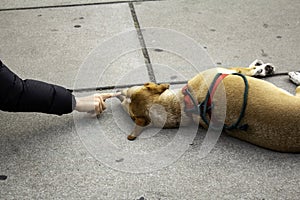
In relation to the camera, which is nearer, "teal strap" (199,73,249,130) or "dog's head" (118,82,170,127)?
"teal strap" (199,73,249,130)

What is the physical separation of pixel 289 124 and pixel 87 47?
200 centimetres

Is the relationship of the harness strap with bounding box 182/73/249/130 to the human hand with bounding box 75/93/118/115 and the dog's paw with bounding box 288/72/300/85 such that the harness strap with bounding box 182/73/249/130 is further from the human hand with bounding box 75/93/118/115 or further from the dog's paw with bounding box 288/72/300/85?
the dog's paw with bounding box 288/72/300/85

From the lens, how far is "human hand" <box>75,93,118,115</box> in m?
2.87

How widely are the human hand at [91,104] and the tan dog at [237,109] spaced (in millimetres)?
187

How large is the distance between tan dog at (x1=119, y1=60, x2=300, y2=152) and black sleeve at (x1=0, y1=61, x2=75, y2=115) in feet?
1.44

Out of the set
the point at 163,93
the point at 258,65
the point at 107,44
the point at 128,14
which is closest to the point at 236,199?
the point at 163,93

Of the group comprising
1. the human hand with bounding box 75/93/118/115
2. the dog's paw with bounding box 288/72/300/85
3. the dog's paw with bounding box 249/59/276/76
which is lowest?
the human hand with bounding box 75/93/118/115

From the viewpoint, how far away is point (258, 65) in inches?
131

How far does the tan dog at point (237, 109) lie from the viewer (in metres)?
2.46

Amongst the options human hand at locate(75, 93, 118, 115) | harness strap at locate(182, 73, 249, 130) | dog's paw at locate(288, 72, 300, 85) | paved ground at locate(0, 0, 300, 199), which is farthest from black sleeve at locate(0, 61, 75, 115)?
dog's paw at locate(288, 72, 300, 85)

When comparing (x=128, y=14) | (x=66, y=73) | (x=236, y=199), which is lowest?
(x=236, y=199)

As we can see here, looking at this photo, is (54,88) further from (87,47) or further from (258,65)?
(258,65)

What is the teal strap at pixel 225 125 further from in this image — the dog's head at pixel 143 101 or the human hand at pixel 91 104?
the human hand at pixel 91 104

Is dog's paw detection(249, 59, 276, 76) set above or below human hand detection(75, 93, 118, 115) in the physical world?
above
